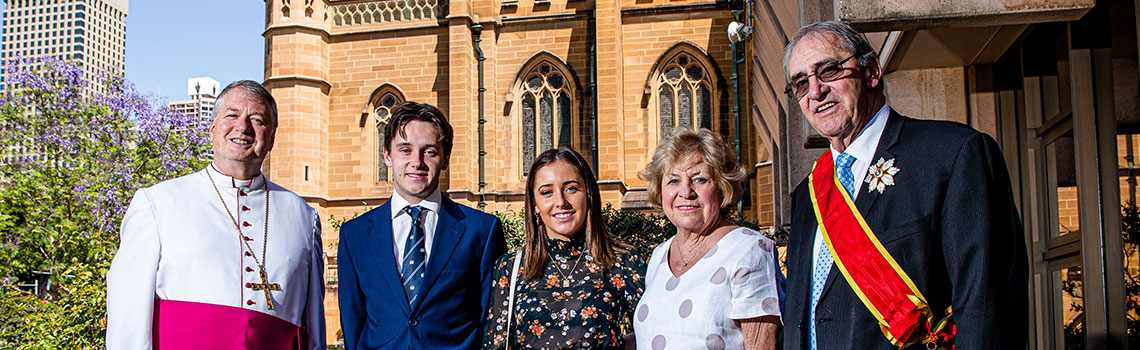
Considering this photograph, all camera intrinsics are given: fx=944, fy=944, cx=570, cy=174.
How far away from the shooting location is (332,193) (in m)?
25.2

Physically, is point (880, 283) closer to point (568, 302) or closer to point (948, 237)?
point (948, 237)

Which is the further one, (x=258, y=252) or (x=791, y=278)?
(x=258, y=252)

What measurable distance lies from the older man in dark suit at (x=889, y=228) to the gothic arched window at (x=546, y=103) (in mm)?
21413

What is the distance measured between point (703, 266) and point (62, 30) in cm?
20025

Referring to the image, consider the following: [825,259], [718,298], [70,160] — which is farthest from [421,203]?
[70,160]

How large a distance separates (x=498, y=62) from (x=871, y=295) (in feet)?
73.9

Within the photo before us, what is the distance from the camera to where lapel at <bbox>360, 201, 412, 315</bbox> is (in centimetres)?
360

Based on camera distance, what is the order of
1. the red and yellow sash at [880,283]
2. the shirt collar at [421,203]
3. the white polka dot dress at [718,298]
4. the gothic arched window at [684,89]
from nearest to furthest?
the red and yellow sash at [880,283] < the white polka dot dress at [718,298] < the shirt collar at [421,203] < the gothic arched window at [684,89]

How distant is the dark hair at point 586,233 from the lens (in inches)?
137

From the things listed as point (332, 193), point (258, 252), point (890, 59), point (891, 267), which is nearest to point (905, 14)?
point (890, 59)

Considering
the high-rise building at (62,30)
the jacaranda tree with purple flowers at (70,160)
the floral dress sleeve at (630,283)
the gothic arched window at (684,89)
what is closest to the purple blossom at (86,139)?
the jacaranda tree with purple flowers at (70,160)

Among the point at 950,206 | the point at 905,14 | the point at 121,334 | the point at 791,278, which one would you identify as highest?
the point at 905,14

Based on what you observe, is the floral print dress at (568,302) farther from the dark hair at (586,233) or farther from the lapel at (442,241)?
the lapel at (442,241)

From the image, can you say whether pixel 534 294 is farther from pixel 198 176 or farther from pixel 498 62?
pixel 498 62
